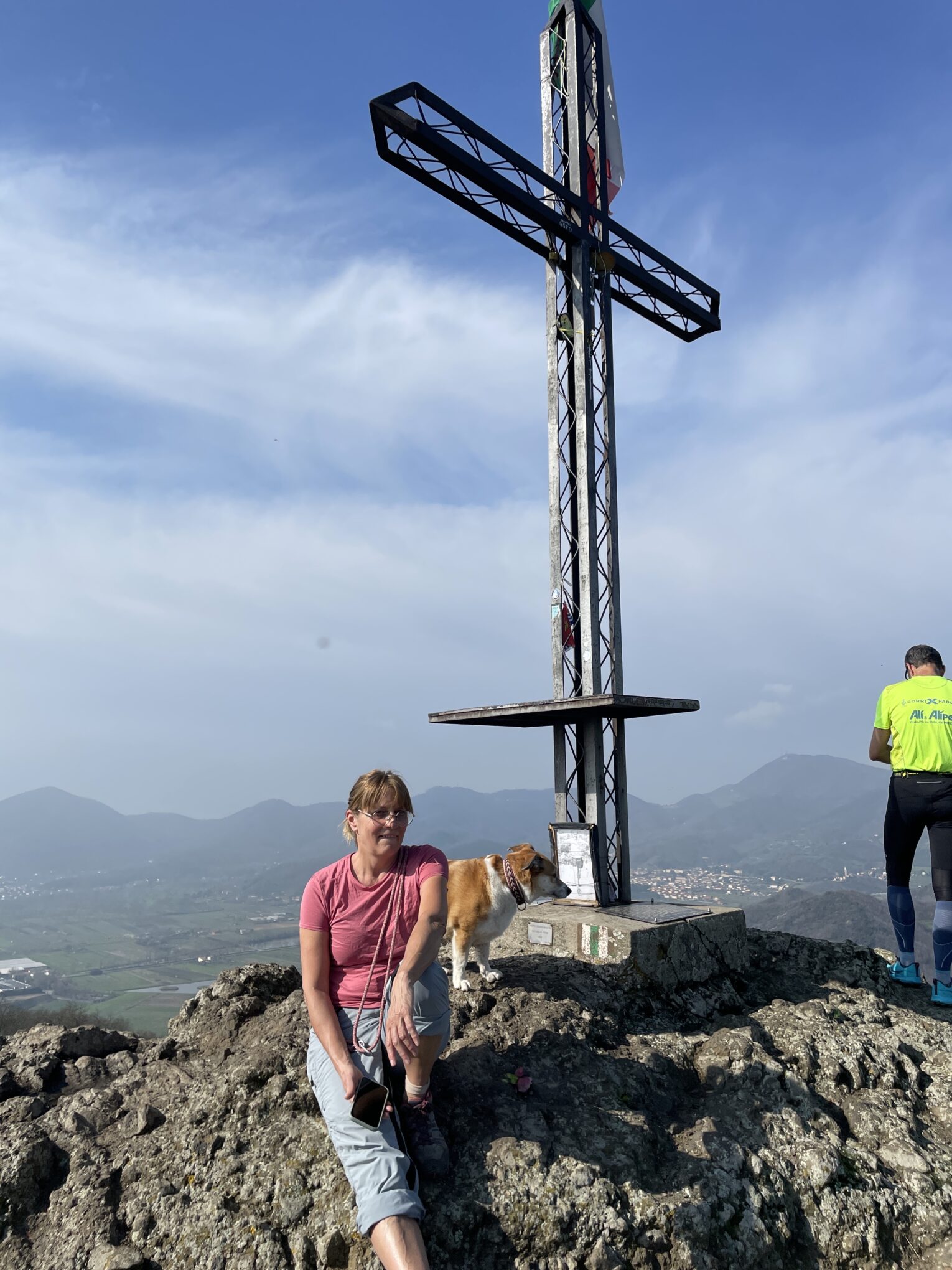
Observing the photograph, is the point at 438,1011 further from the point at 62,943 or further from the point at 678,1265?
the point at 62,943

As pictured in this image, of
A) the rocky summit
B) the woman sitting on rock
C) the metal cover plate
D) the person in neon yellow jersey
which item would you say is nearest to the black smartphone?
the woman sitting on rock

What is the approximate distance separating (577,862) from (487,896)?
263cm

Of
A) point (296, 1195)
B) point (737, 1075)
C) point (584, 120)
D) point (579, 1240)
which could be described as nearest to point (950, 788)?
point (737, 1075)

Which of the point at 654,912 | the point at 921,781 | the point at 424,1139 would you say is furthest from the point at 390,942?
the point at 921,781

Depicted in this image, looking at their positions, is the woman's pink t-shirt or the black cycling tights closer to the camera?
the woman's pink t-shirt

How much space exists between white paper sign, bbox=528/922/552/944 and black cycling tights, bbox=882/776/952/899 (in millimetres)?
3201

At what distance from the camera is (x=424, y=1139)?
389cm

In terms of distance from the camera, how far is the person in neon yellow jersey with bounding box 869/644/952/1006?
22.3ft

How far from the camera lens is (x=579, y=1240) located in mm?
3643

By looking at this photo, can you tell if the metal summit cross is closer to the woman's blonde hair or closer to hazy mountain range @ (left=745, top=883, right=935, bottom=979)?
the woman's blonde hair

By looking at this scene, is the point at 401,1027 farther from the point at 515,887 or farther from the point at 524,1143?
the point at 515,887

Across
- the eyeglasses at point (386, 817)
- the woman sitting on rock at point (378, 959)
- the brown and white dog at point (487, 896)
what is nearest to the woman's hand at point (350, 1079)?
the woman sitting on rock at point (378, 959)

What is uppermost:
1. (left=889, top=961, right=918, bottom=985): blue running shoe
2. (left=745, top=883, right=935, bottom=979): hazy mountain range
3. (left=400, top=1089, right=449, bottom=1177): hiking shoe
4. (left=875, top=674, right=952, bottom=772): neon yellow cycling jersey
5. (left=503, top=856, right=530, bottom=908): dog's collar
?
(left=875, top=674, right=952, bottom=772): neon yellow cycling jersey

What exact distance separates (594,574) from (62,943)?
19993cm
